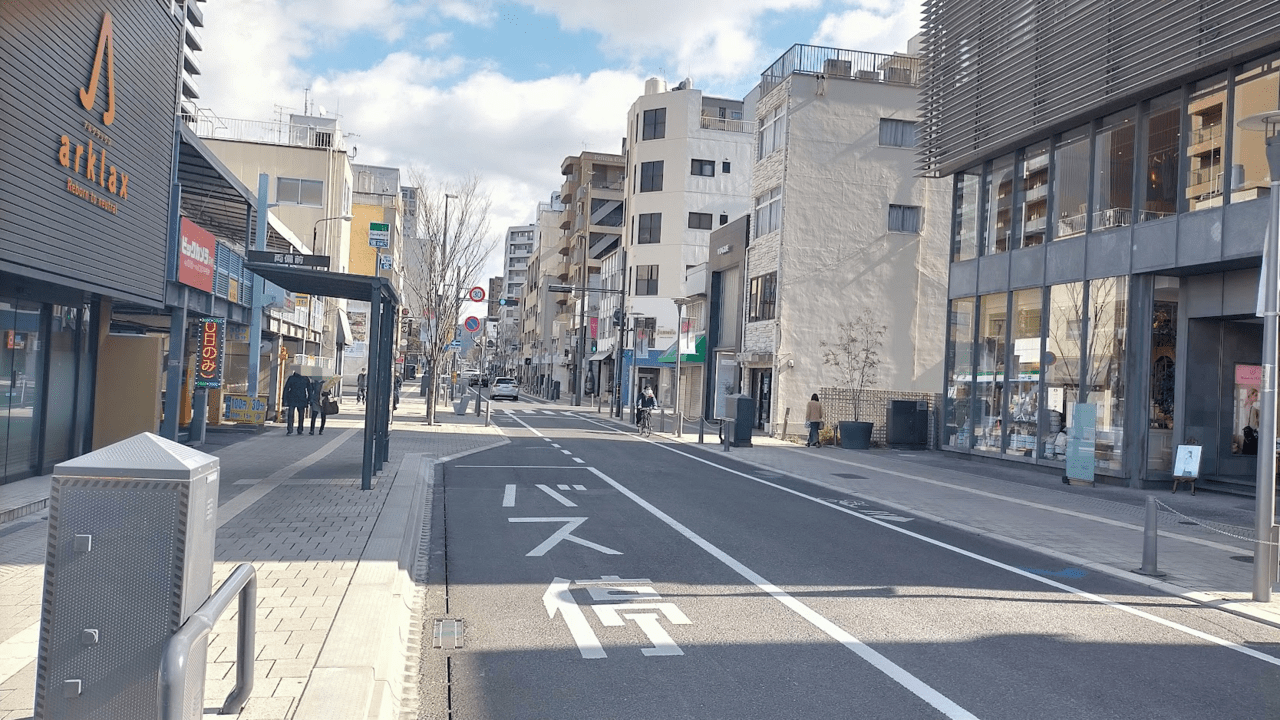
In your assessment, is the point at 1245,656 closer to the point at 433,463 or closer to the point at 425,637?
the point at 425,637

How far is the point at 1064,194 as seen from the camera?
23422mm

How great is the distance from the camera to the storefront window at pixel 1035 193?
24.3 metres

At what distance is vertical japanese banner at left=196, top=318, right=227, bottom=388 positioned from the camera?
71.8 feet

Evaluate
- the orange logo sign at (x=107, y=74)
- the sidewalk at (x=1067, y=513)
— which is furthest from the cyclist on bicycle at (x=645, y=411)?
the orange logo sign at (x=107, y=74)

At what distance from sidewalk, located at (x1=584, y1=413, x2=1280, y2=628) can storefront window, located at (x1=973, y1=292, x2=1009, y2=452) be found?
2.80 feet

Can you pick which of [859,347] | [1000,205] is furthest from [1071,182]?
[859,347]

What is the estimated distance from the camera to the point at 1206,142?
19.0 meters

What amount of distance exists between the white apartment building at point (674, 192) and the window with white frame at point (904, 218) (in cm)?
2447

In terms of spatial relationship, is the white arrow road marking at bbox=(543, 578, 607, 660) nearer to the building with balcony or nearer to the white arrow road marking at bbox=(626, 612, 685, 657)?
the white arrow road marking at bbox=(626, 612, 685, 657)

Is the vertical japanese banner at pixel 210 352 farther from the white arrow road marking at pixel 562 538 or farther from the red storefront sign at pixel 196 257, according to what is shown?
the white arrow road marking at pixel 562 538

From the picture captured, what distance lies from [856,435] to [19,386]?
23.0 m

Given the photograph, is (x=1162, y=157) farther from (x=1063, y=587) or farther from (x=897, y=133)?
(x=897, y=133)

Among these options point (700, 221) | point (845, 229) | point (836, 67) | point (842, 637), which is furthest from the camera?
point (700, 221)

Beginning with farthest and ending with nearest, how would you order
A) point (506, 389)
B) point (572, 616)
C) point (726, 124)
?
point (506, 389) < point (726, 124) < point (572, 616)
